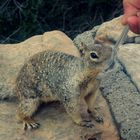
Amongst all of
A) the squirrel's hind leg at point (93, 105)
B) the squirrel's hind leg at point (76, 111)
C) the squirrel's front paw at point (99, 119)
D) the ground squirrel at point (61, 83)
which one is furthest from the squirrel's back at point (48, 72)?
the squirrel's front paw at point (99, 119)

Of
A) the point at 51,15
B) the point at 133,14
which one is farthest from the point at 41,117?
the point at 51,15

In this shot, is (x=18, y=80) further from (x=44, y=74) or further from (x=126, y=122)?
(x=126, y=122)

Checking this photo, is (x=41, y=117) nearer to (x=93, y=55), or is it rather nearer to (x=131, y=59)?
(x=93, y=55)

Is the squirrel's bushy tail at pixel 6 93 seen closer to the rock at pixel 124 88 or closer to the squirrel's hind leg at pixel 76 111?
the squirrel's hind leg at pixel 76 111

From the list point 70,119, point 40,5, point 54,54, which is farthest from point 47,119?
point 40,5

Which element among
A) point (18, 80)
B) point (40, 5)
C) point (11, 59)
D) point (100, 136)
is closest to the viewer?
point (100, 136)

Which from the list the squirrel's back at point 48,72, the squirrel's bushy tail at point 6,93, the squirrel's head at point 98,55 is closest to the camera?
the squirrel's head at point 98,55

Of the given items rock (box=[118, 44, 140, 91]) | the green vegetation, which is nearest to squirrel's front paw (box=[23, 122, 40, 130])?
rock (box=[118, 44, 140, 91])
